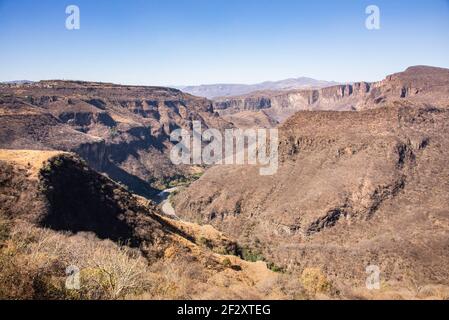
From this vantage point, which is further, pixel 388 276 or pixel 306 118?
pixel 306 118

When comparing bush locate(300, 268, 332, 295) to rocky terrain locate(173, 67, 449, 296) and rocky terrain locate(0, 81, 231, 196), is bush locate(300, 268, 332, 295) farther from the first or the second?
rocky terrain locate(0, 81, 231, 196)

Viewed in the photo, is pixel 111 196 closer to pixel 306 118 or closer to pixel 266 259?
pixel 266 259

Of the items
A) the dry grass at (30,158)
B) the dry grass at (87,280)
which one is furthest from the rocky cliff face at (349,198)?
the dry grass at (30,158)

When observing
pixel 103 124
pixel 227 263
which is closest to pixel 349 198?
pixel 227 263

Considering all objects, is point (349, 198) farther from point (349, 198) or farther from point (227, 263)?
point (227, 263)

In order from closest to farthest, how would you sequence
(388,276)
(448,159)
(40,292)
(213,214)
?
(40,292), (388,276), (448,159), (213,214)
